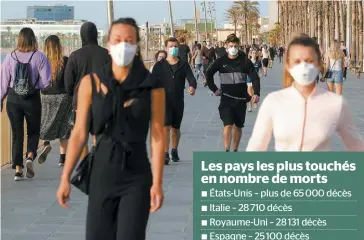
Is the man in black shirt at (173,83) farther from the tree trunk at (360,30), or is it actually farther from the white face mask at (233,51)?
the tree trunk at (360,30)

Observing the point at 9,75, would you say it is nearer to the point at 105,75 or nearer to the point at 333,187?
the point at 105,75

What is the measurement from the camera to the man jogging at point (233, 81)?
1260cm

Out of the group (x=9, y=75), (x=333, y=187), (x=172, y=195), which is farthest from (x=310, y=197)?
(x=9, y=75)

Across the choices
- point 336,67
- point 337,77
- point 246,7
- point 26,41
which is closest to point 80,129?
point 26,41

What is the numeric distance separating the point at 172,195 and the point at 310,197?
20.0 ft

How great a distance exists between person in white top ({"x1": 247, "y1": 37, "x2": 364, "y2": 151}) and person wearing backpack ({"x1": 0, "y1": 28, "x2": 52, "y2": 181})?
6682 mm

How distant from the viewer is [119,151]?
17.0ft

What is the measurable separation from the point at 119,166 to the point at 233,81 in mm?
7585

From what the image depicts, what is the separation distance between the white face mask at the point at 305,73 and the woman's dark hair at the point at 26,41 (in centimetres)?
665

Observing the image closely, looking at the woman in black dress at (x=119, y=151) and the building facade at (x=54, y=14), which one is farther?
the building facade at (x=54, y=14)

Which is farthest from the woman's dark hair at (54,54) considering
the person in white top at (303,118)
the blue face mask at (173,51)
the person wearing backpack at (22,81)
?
the person in white top at (303,118)

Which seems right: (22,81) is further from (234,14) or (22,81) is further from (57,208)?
(234,14)

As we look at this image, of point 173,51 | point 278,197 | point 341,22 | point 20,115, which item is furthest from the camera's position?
point 341,22

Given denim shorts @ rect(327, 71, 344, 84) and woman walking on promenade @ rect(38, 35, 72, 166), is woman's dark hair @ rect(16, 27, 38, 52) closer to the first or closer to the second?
woman walking on promenade @ rect(38, 35, 72, 166)
